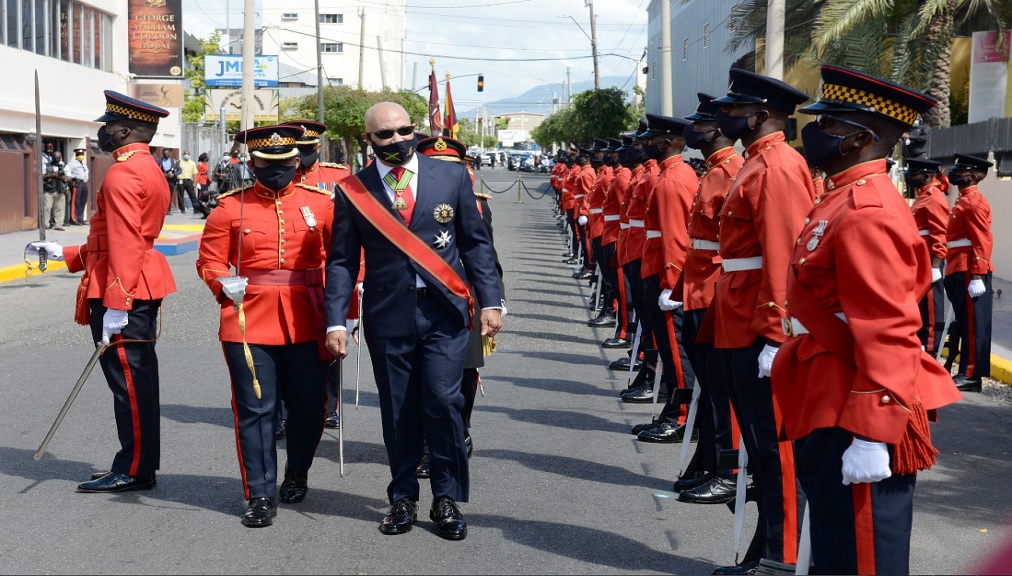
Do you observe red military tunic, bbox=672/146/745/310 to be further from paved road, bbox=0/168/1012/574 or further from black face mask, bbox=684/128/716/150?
paved road, bbox=0/168/1012/574

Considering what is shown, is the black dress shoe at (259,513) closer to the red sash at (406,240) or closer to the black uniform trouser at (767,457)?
the red sash at (406,240)

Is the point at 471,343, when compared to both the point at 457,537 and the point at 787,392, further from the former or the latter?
the point at 787,392

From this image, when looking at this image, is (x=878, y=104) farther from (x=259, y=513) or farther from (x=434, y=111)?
(x=434, y=111)

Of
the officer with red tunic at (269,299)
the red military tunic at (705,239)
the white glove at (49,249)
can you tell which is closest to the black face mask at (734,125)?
the red military tunic at (705,239)

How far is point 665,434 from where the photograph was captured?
26.9 ft

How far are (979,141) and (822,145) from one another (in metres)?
17.3

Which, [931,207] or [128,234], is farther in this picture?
[931,207]

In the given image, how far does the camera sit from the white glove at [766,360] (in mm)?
5047

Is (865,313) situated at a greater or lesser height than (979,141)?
lesser

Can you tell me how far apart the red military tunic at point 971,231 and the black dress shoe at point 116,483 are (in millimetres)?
7599

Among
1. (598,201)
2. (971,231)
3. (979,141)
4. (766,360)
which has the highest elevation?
(979,141)

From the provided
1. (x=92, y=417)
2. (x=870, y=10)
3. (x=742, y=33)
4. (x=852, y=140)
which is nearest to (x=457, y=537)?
(x=852, y=140)

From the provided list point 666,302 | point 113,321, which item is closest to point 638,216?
point 666,302

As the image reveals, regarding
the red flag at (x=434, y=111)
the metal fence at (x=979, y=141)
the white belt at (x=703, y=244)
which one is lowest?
the white belt at (x=703, y=244)
